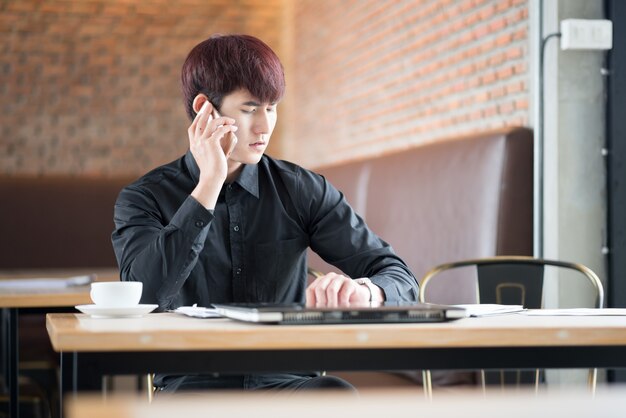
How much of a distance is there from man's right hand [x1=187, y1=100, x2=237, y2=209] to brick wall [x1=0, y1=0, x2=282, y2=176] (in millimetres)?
4792

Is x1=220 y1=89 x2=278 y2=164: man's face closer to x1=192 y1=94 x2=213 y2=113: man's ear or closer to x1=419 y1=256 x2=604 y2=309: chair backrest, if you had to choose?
x1=192 y1=94 x2=213 y2=113: man's ear

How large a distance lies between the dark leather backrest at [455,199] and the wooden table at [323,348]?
7.12 feet

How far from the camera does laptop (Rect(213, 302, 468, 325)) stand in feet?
4.36

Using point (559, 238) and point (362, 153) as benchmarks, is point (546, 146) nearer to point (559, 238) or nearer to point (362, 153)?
point (559, 238)

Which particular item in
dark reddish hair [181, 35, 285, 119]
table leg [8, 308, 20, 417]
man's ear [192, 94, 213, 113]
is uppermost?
dark reddish hair [181, 35, 285, 119]

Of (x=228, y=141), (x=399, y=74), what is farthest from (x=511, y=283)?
(x=399, y=74)

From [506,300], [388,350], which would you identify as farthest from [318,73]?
[388,350]

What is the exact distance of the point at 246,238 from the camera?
2.05m

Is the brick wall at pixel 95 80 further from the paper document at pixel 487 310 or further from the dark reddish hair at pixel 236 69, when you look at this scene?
the paper document at pixel 487 310

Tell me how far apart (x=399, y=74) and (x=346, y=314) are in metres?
3.82

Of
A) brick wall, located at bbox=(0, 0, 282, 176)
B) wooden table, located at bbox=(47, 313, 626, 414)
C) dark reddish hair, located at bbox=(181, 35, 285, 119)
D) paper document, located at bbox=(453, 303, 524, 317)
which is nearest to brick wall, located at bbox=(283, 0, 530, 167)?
brick wall, located at bbox=(0, 0, 282, 176)

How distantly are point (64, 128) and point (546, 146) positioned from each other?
411 centimetres

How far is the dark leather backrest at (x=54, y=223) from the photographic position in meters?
5.06

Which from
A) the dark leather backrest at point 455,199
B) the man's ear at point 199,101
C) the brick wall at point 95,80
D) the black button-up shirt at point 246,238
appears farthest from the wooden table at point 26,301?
the brick wall at point 95,80
